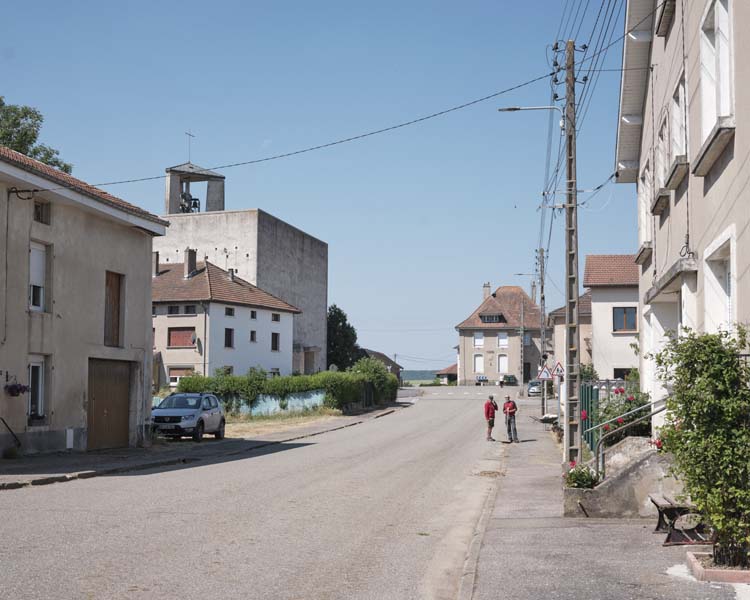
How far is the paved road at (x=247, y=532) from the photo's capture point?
7969 mm

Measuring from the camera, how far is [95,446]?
25000 mm

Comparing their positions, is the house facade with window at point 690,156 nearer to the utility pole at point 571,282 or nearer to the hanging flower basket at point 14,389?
the utility pole at point 571,282

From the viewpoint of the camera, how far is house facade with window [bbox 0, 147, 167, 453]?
21250 millimetres

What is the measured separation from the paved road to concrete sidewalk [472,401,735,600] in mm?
465

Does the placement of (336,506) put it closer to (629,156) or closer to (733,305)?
(733,305)

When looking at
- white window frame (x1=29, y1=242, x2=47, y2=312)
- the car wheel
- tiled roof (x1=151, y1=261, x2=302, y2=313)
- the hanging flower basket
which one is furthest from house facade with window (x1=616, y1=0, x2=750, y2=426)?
tiled roof (x1=151, y1=261, x2=302, y2=313)

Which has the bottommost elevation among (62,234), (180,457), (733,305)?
(180,457)

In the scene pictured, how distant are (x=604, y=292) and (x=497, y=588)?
4362cm

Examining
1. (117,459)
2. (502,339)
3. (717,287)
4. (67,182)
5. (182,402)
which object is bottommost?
(117,459)

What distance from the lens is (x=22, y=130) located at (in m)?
43.3

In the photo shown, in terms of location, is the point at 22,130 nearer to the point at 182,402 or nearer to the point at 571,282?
the point at 182,402

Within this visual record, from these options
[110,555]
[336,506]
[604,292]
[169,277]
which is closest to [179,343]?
[169,277]

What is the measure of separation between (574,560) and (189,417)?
77.6 ft

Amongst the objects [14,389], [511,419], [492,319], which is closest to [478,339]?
[492,319]
